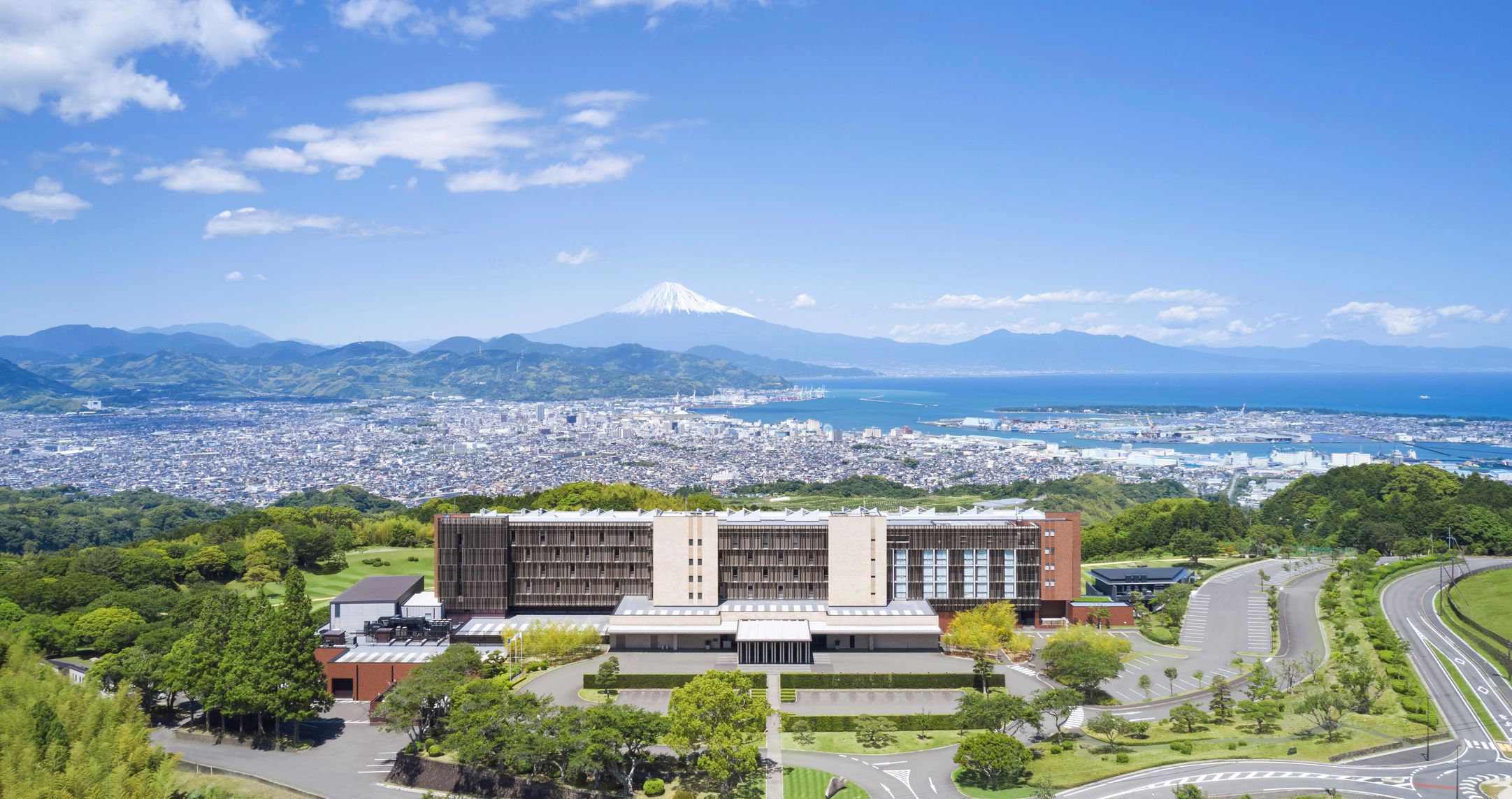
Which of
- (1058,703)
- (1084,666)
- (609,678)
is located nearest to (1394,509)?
(1084,666)

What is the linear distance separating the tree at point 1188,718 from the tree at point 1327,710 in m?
3.08

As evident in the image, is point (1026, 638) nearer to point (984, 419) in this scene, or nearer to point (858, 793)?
point (858, 793)

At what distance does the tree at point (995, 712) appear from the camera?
28.2 m

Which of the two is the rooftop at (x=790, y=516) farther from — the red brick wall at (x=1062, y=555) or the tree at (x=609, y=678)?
the tree at (x=609, y=678)

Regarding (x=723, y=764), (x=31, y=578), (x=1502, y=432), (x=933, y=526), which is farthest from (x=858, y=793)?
(x=1502, y=432)

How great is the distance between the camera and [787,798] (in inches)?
1014

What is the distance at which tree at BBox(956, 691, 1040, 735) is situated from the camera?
28219 mm

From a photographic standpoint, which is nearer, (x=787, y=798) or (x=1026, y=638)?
(x=787, y=798)

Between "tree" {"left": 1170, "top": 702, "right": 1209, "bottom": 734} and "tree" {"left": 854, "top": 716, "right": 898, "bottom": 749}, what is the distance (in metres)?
8.51

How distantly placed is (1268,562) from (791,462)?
241 feet

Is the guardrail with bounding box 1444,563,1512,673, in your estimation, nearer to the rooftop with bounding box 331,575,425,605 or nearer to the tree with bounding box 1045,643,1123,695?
the tree with bounding box 1045,643,1123,695

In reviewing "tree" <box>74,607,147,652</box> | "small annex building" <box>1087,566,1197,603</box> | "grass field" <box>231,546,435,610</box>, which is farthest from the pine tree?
"small annex building" <box>1087,566,1197,603</box>

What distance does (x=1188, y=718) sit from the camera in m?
29.8

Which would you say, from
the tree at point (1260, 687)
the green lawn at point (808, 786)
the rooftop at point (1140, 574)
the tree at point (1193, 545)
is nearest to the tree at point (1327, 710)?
the tree at point (1260, 687)
